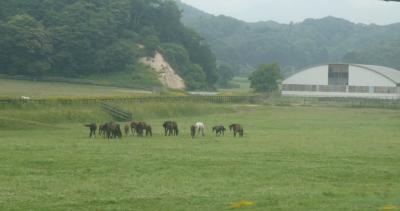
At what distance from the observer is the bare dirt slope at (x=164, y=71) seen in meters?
108

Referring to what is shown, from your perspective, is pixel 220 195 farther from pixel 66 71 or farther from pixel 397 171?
pixel 66 71

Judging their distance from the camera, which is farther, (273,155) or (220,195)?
(273,155)

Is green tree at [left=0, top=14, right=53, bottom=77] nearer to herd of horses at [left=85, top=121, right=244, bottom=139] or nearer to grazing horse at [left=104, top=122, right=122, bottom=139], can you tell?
herd of horses at [left=85, top=121, right=244, bottom=139]

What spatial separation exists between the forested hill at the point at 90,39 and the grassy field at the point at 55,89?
465 centimetres

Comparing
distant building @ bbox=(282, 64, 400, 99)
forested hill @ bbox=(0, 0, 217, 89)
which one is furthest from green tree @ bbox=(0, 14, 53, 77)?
distant building @ bbox=(282, 64, 400, 99)

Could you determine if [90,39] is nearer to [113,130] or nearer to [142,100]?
[142,100]

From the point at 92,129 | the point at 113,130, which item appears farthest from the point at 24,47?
the point at 113,130

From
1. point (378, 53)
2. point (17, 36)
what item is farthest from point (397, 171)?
point (378, 53)

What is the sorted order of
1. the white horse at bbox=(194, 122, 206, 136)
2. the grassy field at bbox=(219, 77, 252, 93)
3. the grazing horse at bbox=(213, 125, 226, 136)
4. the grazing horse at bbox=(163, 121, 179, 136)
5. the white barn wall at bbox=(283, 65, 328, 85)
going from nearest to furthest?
1. the white horse at bbox=(194, 122, 206, 136)
2. the grazing horse at bbox=(163, 121, 179, 136)
3. the grazing horse at bbox=(213, 125, 226, 136)
4. the white barn wall at bbox=(283, 65, 328, 85)
5. the grassy field at bbox=(219, 77, 252, 93)

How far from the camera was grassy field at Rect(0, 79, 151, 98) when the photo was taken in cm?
7100

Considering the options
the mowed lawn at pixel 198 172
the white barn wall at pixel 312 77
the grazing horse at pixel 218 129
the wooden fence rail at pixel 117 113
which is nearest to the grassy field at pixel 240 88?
the white barn wall at pixel 312 77

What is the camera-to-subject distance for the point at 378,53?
199 metres

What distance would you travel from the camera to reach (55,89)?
264 feet

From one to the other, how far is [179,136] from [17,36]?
53.8 metres
